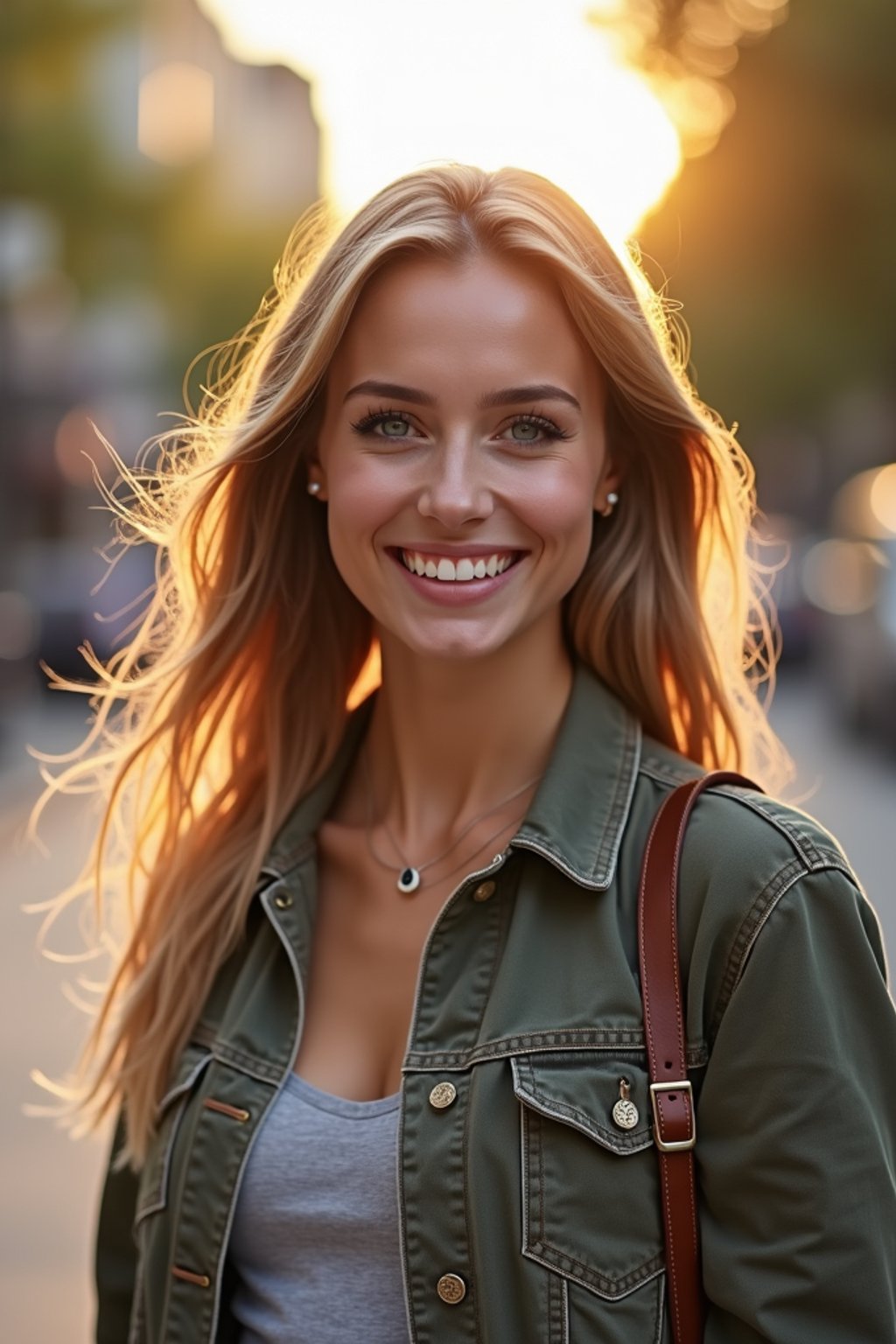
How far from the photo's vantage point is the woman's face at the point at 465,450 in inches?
89.0

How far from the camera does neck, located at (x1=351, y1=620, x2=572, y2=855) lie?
2502 mm

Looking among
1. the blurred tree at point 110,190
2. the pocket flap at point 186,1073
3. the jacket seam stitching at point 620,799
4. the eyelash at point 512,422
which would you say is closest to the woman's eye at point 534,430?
the eyelash at point 512,422

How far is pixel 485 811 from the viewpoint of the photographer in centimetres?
251

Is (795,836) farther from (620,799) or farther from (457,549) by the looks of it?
(457,549)

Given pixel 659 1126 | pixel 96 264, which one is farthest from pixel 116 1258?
pixel 96 264

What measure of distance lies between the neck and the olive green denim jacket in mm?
103

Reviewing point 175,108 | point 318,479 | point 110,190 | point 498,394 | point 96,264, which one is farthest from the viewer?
point 175,108

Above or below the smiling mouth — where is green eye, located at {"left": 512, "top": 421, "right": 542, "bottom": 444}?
above

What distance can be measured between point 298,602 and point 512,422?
63 centimetres

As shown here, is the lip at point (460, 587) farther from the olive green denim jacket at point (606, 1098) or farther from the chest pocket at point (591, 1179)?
the chest pocket at point (591, 1179)

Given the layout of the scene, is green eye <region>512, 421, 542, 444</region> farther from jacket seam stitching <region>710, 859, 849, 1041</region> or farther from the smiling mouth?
jacket seam stitching <region>710, 859, 849, 1041</region>

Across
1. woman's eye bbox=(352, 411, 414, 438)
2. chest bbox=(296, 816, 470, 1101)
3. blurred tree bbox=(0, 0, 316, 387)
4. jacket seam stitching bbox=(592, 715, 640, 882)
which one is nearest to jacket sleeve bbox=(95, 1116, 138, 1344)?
chest bbox=(296, 816, 470, 1101)

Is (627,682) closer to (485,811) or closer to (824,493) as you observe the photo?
(485,811)

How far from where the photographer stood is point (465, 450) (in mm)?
2260
